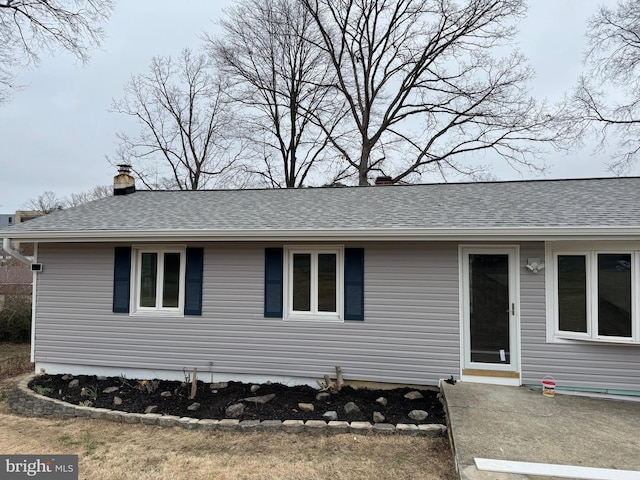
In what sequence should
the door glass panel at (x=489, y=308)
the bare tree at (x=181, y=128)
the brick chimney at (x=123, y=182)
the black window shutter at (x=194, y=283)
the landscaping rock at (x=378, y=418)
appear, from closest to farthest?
1. the landscaping rock at (x=378, y=418)
2. the door glass panel at (x=489, y=308)
3. the black window shutter at (x=194, y=283)
4. the brick chimney at (x=123, y=182)
5. the bare tree at (x=181, y=128)

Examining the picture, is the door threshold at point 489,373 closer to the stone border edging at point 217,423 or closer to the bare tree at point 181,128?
the stone border edging at point 217,423

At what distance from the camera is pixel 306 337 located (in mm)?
5574

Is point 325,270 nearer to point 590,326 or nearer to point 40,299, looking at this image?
point 590,326

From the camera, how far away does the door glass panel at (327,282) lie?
5.62m

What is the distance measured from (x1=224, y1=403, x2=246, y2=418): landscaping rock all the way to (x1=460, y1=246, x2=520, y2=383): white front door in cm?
301

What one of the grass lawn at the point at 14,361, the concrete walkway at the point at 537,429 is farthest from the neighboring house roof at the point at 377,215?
the grass lawn at the point at 14,361

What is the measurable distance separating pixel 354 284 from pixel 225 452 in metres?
2.66

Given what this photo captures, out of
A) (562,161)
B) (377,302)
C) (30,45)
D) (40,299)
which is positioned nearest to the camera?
(377,302)

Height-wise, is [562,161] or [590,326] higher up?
[562,161]

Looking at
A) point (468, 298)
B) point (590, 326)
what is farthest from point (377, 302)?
point (590, 326)

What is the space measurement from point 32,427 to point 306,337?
3.58 m

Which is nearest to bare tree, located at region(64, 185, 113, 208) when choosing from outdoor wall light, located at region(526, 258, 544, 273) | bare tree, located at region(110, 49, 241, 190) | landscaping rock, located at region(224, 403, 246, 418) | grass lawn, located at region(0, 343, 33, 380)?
bare tree, located at region(110, 49, 241, 190)

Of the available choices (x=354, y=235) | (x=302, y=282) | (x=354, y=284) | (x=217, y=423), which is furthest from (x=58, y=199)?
(x=354, y=235)

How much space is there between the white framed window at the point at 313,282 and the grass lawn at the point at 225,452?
5.85 ft
